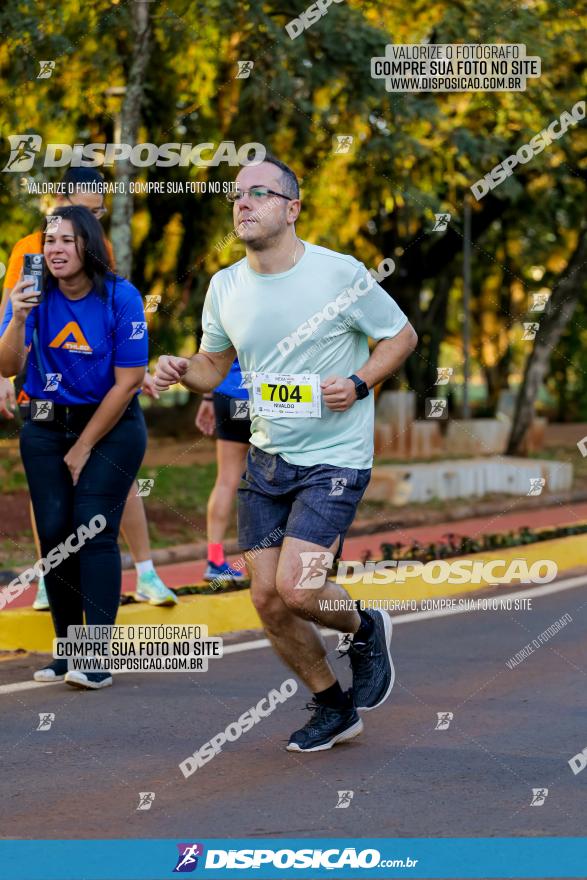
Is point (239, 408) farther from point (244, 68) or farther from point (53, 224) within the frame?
point (244, 68)

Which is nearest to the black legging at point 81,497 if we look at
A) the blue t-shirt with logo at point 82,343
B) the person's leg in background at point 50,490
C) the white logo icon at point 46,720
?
the person's leg in background at point 50,490

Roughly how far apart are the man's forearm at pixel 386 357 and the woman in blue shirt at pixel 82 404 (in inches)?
63.8

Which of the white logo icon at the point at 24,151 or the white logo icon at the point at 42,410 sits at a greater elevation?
the white logo icon at the point at 24,151

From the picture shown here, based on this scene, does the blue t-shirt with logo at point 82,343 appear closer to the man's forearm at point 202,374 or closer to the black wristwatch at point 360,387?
the man's forearm at point 202,374

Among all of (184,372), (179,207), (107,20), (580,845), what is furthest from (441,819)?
(179,207)

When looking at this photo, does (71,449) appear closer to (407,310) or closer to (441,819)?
(441,819)

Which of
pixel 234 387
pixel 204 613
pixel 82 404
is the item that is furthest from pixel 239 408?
pixel 82 404

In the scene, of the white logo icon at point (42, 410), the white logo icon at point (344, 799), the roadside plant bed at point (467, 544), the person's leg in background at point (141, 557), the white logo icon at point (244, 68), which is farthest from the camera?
the white logo icon at point (244, 68)

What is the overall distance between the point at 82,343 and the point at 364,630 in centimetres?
189

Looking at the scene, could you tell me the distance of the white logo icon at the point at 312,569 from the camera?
5.50 m

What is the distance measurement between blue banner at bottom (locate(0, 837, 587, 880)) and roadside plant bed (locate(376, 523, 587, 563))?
18.8 feet

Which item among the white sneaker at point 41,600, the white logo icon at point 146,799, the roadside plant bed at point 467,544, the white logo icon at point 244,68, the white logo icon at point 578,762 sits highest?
the white logo icon at point 244,68

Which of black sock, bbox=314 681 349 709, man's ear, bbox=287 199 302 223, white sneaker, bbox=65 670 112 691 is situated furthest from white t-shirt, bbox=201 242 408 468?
white sneaker, bbox=65 670 112 691

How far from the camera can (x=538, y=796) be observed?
199 inches
